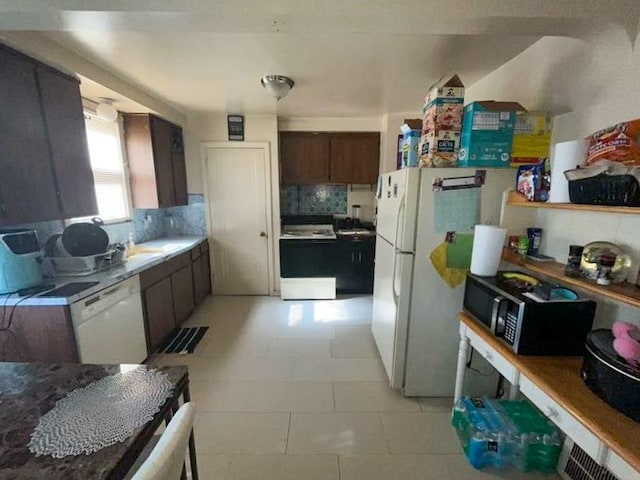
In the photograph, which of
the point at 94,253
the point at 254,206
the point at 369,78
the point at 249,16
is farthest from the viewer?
the point at 254,206

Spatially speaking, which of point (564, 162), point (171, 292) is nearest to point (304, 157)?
point (171, 292)

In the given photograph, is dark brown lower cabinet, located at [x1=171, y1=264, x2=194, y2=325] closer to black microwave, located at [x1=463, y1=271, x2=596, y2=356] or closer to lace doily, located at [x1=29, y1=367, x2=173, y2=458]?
lace doily, located at [x1=29, y1=367, x2=173, y2=458]

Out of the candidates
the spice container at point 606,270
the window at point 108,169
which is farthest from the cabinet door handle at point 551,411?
the window at point 108,169

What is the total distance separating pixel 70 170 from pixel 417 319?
2629 mm

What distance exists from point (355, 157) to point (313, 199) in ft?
2.78

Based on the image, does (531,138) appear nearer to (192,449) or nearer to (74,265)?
(192,449)

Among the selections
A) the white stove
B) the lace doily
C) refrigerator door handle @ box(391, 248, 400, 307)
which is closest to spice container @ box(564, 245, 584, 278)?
refrigerator door handle @ box(391, 248, 400, 307)

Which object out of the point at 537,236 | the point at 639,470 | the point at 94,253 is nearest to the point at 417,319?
the point at 537,236

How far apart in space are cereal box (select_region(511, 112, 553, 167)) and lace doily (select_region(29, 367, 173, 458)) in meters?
2.12

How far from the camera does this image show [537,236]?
1680 mm

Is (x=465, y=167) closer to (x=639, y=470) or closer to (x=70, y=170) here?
(x=639, y=470)

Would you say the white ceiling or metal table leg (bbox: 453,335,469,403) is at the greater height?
the white ceiling

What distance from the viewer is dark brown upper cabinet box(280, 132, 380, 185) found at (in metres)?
3.77

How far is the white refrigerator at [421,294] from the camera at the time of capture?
68.6 inches
